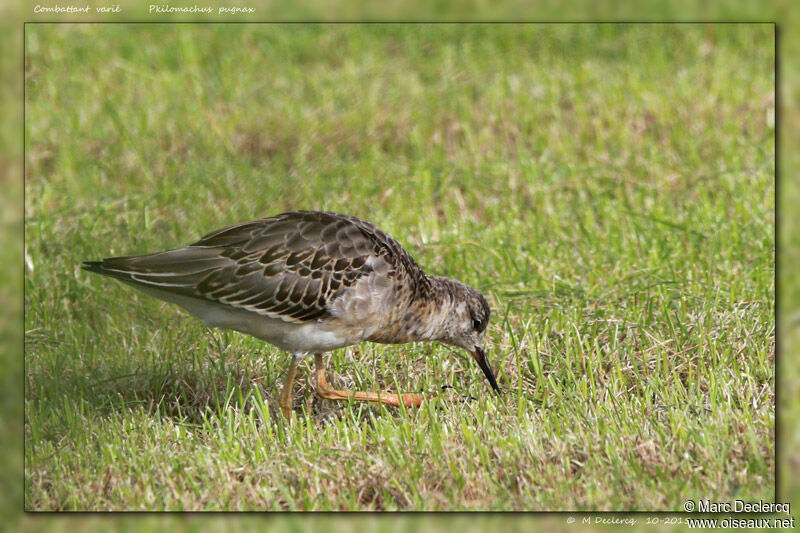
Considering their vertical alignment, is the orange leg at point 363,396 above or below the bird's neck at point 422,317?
below

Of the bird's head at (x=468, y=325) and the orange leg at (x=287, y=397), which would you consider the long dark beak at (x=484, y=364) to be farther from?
the orange leg at (x=287, y=397)

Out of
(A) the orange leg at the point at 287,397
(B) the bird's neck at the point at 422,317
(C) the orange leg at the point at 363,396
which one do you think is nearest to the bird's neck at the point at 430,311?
(B) the bird's neck at the point at 422,317

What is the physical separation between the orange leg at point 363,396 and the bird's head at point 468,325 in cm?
39

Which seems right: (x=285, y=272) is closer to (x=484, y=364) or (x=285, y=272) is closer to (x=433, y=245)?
(x=484, y=364)

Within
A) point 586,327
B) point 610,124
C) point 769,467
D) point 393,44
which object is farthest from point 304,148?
point 769,467

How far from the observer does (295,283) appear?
5566mm

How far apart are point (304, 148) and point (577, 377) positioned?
3.99 metres

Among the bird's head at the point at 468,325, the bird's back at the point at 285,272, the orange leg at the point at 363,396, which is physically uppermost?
the bird's back at the point at 285,272

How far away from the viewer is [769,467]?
4809 mm

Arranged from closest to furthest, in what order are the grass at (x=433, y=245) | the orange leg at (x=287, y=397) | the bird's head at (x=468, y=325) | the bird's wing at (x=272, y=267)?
the grass at (x=433, y=245), the bird's wing at (x=272, y=267), the orange leg at (x=287, y=397), the bird's head at (x=468, y=325)

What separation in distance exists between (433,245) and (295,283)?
2.05 m

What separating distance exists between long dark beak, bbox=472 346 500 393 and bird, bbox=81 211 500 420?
1.3 inches

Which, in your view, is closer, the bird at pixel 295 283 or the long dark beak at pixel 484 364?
the bird at pixel 295 283

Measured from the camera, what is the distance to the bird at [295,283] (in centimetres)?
555
